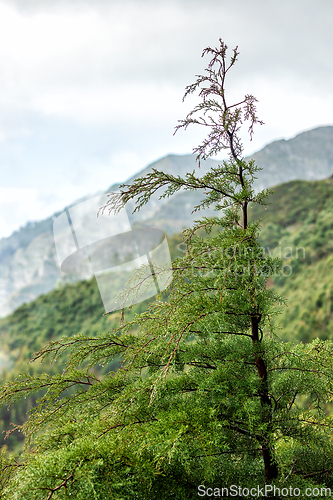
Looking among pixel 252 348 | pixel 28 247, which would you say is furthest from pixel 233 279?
pixel 28 247

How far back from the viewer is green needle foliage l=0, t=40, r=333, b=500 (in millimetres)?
1697

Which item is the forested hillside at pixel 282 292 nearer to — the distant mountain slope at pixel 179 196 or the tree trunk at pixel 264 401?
the tree trunk at pixel 264 401

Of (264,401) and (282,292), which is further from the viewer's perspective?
(282,292)

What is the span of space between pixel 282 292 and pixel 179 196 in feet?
67.6

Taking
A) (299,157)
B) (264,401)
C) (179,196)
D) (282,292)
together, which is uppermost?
(299,157)

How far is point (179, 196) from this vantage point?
1321 inches

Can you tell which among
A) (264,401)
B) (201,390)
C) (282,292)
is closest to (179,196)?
(282,292)

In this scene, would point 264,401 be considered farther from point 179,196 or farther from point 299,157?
point 299,157

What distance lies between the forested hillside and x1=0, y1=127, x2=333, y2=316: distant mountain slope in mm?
12787

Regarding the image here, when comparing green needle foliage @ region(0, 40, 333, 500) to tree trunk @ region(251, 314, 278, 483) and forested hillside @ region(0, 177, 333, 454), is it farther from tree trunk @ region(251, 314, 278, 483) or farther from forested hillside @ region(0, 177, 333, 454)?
forested hillside @ region(0, 177, 333, 454)

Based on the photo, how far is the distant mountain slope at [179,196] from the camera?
104 feet

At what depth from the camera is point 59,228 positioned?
5180mm

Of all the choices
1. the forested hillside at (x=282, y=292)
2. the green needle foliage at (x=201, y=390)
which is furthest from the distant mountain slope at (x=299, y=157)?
the green needle foliage at (x=201, y=390)

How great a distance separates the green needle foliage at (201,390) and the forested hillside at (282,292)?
10.5 metres
